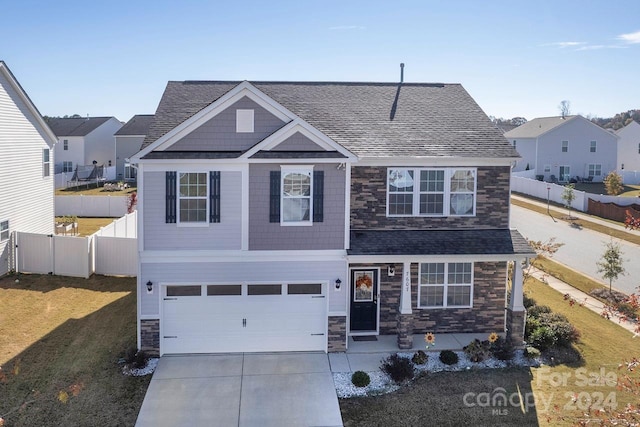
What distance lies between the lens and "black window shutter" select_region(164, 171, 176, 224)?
14945 millimetres

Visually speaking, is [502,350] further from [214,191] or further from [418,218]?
[214,191]

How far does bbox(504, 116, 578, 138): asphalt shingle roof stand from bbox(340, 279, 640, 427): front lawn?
4464 cm

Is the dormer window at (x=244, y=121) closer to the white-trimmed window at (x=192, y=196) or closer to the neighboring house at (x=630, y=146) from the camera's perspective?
the white-trimmed window at (x=192, y=196)

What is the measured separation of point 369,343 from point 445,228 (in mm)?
4208

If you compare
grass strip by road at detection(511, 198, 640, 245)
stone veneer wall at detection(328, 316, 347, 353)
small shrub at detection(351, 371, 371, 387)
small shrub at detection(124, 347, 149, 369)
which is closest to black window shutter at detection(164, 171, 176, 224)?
small shrub at detection(124, 347, 149, 369)

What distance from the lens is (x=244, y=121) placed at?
15.3m

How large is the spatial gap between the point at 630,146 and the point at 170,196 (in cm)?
6844

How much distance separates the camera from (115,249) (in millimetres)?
23000

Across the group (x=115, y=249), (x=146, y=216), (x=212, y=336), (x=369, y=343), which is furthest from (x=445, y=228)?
(x=115, y=249)

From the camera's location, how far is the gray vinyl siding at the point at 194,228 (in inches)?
589

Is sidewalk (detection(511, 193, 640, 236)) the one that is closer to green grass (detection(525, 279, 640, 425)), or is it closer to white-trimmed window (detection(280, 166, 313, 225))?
green grass (detection(525, 279, 640, 425))

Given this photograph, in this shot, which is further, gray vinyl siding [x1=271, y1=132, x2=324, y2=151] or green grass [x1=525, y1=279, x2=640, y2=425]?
gray vinyl siding [x1=271, y1=132, x2=324, y2=151]

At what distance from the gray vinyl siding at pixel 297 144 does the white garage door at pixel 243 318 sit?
3.87 m

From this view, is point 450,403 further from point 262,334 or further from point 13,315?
point 13,315
